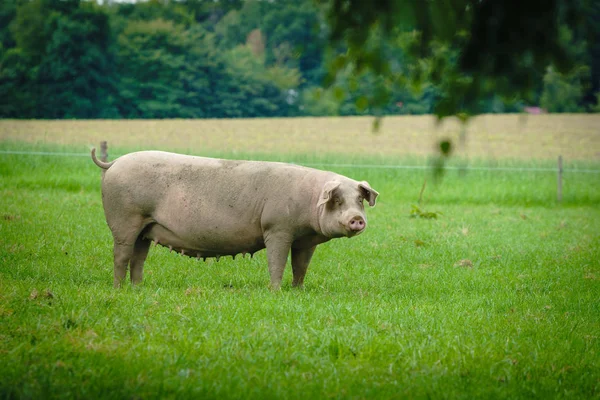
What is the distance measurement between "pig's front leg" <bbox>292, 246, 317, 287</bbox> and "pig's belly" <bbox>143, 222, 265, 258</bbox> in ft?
1.35

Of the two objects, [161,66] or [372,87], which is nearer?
[372,87]

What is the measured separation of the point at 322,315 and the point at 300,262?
1.71m

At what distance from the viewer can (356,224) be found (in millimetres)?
7805

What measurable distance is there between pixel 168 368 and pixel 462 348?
2.37 meters

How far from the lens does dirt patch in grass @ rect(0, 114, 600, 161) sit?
3058 centimetres

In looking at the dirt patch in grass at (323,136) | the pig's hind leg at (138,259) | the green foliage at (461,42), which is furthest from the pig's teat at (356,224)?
the dirt patch in grass at (323,136)

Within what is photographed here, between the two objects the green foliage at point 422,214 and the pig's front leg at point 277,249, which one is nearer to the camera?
the pig's front leg at point 277,249

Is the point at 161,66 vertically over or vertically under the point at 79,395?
over

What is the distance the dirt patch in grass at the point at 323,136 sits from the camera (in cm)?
3058

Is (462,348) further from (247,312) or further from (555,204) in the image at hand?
(555,204)

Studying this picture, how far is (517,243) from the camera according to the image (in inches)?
527

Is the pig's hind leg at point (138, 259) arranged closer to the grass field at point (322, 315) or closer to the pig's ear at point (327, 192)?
the grass field at point (322, 315)

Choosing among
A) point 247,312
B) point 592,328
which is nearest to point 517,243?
point 592,328

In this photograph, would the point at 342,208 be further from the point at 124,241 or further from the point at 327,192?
the point at 124,241
